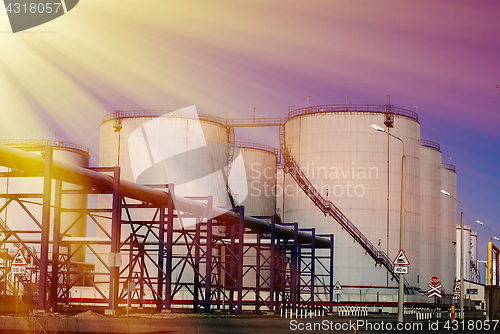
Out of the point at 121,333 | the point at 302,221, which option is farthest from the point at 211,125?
the point at 121,333

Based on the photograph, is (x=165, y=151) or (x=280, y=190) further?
(x=280, y=190)

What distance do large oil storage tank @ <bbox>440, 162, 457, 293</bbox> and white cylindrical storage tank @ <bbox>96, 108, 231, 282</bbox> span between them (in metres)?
34.0

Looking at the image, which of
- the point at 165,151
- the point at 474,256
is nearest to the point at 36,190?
the point at 165,151

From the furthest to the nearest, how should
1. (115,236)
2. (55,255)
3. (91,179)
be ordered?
(91,179) → (115,236) → (55,255)

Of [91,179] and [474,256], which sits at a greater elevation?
[91,179]

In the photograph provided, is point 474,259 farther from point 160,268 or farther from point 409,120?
point 160,268

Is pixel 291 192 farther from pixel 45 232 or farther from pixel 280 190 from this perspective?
pixel 45 232

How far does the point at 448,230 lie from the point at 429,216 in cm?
1415

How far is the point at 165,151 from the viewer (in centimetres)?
5469

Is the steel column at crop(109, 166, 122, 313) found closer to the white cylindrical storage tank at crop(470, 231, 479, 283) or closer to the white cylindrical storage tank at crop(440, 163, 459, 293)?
the white cylindrical storage tank at crop(440, 163, 459, 293)

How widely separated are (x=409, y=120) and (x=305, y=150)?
978 cm

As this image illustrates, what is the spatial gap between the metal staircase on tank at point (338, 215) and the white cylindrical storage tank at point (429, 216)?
28.0 feet

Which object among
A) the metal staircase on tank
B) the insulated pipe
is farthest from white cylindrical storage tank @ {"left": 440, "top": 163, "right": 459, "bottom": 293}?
the insulated pipe

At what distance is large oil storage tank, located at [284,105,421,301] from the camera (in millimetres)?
57812
